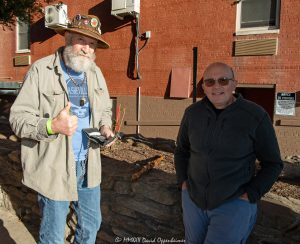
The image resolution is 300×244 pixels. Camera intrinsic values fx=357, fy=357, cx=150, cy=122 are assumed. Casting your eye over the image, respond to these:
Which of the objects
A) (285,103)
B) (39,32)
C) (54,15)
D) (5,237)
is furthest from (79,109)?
(39,32)

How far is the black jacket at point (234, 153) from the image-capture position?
91.0 inches

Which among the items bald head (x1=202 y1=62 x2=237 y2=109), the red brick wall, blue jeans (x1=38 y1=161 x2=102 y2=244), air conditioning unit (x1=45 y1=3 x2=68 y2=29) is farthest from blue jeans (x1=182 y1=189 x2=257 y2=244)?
air conditioning unit (x1=45 y1=3 x2=68 y2=29)

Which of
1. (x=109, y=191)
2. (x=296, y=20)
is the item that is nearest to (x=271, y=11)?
(x=296, y=20)

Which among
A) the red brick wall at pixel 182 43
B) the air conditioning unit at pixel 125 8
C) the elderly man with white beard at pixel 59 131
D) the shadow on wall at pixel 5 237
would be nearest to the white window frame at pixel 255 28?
the red brick wall at pixel 182 43

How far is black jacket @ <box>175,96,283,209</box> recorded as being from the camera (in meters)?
2.31

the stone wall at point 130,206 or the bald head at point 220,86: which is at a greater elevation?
the bald head at point 220,86

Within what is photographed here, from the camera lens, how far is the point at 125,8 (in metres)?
10.7

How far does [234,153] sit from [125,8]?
9250 millimetres

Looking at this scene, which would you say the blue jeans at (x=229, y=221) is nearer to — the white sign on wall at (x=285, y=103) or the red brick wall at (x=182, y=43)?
the white sign on wall at (x=285, y=103)

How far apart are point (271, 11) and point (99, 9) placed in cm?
562

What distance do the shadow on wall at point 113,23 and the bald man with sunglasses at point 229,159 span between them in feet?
29.7

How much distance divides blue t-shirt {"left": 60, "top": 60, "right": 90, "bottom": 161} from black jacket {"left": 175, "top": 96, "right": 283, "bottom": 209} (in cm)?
97

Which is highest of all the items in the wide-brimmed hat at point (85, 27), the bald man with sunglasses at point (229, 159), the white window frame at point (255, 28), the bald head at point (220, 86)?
the white window frame at point (255, 28)

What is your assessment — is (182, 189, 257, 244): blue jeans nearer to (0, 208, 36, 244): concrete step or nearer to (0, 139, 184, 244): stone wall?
(0, 139, 184, 244): stone wall
